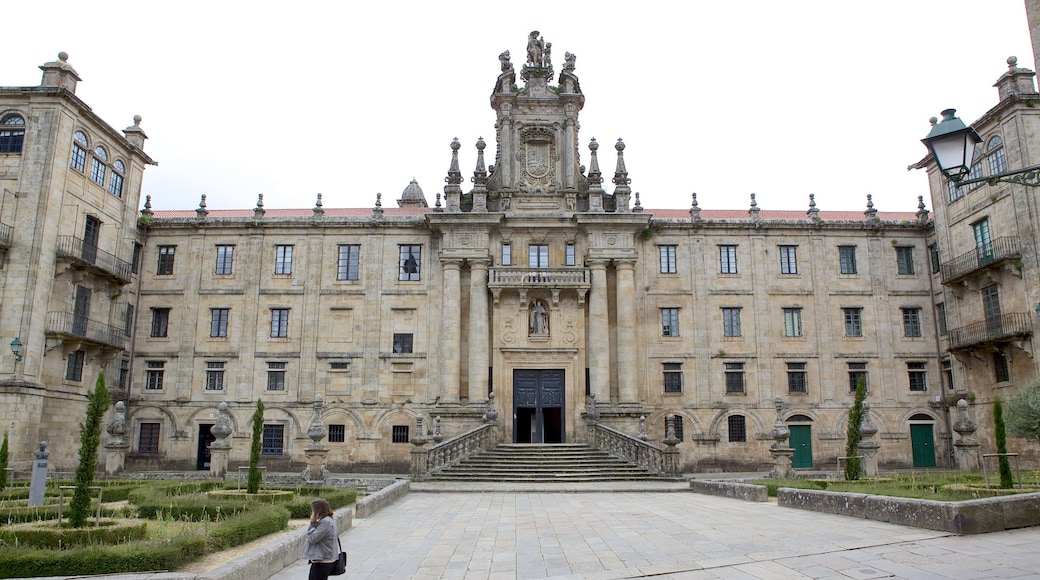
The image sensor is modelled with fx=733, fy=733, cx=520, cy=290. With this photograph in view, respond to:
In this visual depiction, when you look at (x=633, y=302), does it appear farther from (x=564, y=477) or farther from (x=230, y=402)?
(x=230, y=402)

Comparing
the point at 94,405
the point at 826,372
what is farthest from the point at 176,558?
the point at 826,372

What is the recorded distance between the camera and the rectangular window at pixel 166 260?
3519 cm

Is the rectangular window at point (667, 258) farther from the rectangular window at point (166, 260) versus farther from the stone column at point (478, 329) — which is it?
the rectangular window at point (166, 260)

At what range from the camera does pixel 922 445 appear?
33.7m

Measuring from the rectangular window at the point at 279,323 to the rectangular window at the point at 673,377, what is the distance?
58.9ft

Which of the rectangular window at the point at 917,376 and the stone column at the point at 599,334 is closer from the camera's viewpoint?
the stone column at the point at 599,334

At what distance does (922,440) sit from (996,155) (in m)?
13.0

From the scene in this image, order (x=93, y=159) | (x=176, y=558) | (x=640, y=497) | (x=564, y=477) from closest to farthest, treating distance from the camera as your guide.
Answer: (x=176, y=558), (x=640, y=497), (x=564, y=477), (x=93, y=159)

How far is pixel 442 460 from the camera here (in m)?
27.0

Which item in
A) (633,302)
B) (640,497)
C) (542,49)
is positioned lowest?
(640,497)

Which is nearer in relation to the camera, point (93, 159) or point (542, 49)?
point (93, 159)

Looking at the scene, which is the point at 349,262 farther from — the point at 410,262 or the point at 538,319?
the point at 538,319

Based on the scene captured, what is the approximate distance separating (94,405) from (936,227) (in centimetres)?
3516

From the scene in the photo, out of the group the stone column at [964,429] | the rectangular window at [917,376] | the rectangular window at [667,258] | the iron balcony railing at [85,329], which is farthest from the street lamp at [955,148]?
the iron balcony railing at [85,329]
